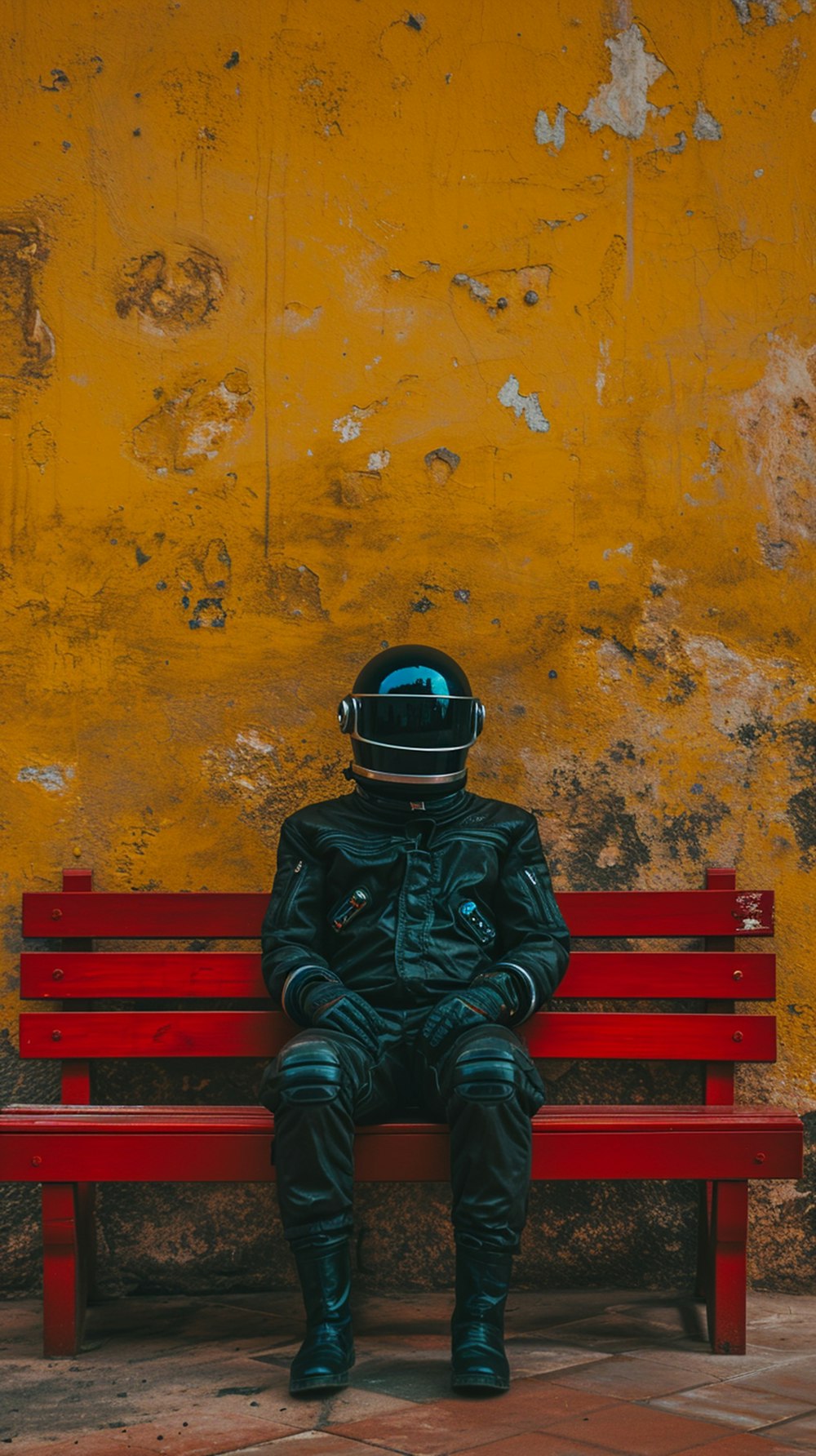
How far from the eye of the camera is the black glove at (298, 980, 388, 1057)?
3002 millimetres

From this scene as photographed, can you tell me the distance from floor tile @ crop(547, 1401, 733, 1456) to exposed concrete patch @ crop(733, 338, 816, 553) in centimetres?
208

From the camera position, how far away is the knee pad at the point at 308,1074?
278cm

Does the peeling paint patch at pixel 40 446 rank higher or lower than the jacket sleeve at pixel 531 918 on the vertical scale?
higher

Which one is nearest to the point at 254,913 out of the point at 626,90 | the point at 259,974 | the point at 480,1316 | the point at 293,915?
the point at 259,974

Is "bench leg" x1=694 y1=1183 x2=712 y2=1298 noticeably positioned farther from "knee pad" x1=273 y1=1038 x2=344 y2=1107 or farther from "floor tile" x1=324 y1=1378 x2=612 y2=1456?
"knee pad" x1=273 y1=1038 x2=344 y2=1107

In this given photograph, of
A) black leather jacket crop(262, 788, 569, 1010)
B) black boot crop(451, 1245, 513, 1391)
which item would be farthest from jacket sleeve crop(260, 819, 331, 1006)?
black boot crop(451, 1245, 513, 1391)

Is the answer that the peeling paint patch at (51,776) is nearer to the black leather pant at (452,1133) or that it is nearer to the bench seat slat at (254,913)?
the bench seat slat at (254,913)

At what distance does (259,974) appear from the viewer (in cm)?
341

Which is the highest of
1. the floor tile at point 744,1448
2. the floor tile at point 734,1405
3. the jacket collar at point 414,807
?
the jacket collar at point 414,807

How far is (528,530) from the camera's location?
3730mm

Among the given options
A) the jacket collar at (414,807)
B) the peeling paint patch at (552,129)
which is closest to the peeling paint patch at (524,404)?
the peeling paint patch at (552,129)

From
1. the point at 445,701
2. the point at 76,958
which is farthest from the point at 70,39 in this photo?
the point at 76,958

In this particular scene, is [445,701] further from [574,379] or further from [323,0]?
[323,0]

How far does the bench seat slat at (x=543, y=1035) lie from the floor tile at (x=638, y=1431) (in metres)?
0.91
